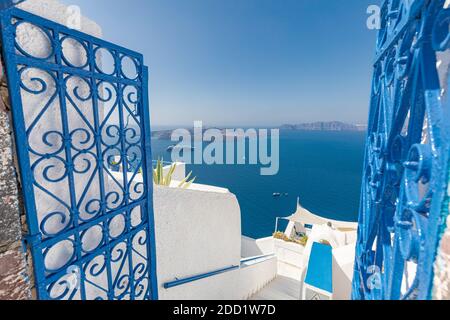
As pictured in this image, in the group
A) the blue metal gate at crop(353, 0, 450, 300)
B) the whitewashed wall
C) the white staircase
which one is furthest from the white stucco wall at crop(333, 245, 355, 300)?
the whitewashed wall

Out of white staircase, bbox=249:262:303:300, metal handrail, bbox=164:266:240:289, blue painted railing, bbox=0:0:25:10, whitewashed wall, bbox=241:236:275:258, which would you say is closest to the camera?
blue painted railing, bbox=0:0:25:10

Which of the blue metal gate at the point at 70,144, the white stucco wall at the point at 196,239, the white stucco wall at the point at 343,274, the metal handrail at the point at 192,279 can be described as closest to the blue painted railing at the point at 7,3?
the blue metal gate at the point at 70,144

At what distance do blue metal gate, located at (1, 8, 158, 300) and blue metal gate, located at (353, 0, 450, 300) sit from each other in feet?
6.35

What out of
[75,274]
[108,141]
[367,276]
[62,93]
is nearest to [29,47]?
[62,93]

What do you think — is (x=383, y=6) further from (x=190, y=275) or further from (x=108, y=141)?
(x=190, y=275)

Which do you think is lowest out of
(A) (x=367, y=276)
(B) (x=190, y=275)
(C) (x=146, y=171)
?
(B) (x=190, y=275)

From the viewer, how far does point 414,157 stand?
1012 millimetres

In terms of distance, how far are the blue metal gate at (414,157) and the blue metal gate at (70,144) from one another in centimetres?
194

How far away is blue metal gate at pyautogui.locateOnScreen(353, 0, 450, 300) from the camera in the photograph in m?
0.81

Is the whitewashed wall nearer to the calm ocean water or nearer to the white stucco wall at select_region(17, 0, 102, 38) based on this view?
the calm ocean water

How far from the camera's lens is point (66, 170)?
4.58 ft

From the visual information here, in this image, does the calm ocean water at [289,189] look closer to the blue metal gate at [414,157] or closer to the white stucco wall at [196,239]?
the white stucco wall at [196,239]

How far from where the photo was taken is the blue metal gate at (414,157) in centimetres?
81
